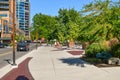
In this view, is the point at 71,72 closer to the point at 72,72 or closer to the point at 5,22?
the point at 72,72

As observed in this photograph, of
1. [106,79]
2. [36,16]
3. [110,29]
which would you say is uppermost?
[36,16]

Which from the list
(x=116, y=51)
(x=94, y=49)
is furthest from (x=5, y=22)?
(x=116, y=51)

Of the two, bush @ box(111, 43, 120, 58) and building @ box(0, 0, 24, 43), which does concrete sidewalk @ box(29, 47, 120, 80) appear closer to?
bush @ box(111, 43, 120, 58)

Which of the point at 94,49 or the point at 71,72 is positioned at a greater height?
the point at 94,49

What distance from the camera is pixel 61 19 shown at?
226 ft

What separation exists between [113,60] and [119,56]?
1.58 metres

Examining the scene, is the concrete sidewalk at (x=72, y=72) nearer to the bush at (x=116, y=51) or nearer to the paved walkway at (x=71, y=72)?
the paved walkway at (x=71, y=72)

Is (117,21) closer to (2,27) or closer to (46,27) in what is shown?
(2,27)

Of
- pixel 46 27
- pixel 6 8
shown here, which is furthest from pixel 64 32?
pixel 6 8

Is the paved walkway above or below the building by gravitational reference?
below

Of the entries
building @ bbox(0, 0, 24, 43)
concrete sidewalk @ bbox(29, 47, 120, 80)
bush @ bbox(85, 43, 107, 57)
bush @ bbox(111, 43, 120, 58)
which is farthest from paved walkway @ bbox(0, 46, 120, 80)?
building @ bbox(0, 0, 24, 43)

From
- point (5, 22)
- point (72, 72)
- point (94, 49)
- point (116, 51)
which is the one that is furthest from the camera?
point (5, 22)

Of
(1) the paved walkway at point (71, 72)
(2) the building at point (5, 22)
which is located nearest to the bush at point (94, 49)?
(1) the paved walkway at point (71, 72)

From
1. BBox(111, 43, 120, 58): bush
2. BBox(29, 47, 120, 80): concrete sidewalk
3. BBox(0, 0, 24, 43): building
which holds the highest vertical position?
BBox(0, 0, 24, 43): building
